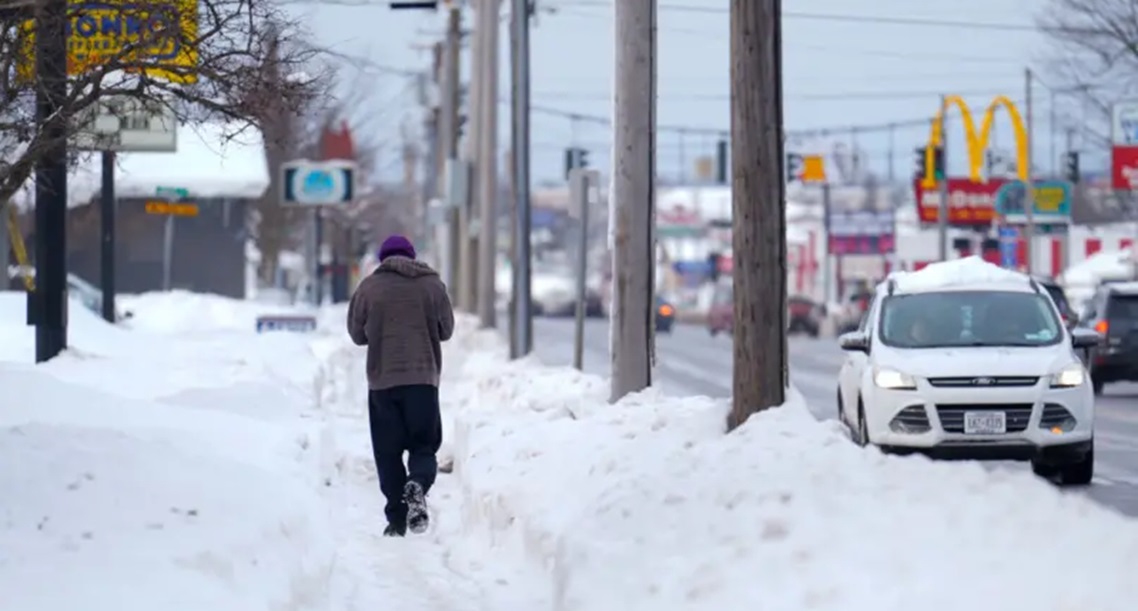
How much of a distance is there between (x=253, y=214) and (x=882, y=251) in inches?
1618

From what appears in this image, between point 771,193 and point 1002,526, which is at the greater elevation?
point 771,193

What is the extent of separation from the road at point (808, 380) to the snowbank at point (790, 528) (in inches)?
162

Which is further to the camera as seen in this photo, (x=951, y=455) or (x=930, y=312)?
(x=930, y=312)

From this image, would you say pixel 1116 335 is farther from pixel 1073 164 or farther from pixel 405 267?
pixel 1073 164

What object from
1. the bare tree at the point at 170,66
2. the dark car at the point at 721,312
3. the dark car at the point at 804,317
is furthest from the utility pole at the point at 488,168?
the dark car at the point at 804,317

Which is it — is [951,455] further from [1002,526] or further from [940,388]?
[1002,526]

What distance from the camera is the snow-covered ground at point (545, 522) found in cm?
920

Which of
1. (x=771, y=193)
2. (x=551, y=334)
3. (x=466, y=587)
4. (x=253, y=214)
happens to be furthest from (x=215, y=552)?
(x=551, y=334)

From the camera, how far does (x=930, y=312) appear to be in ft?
61.6

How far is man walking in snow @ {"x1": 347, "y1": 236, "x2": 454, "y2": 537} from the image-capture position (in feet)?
46.7

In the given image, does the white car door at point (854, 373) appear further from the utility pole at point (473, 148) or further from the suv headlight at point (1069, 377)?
the utility pole at point (473, 148)

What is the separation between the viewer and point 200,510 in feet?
36.4

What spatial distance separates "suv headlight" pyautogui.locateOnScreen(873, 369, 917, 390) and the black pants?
451cm

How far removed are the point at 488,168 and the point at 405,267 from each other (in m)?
27.2
